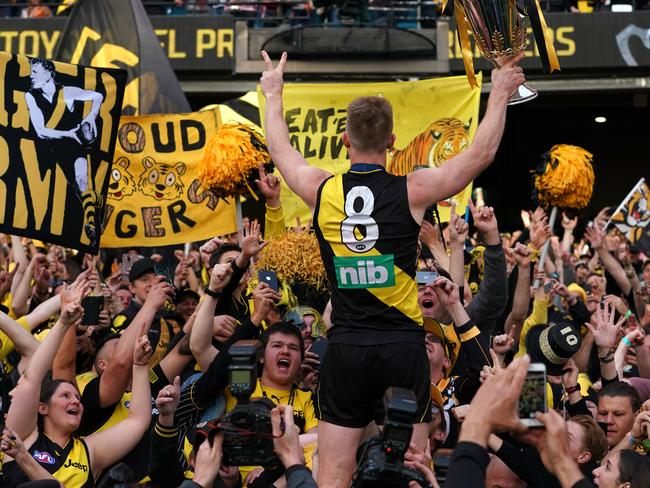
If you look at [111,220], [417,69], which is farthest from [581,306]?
[417,69]

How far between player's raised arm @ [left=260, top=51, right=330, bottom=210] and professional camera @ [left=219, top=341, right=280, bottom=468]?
1227 millimetres

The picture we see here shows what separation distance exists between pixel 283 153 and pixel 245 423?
1559mm

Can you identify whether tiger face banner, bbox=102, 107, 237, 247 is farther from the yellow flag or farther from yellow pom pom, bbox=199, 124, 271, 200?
the yellow flag

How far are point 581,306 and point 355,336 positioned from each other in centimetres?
478

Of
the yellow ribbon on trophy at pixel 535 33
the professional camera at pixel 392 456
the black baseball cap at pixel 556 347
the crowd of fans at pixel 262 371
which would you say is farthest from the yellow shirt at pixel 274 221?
the professional camera at pixel 392 456

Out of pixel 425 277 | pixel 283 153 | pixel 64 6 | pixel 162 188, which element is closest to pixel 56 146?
pixel 162 188

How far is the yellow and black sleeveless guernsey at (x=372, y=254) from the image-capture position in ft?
15.6

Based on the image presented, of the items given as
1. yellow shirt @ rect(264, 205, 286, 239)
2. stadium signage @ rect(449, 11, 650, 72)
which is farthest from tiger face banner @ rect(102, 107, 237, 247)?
stadium signage @ rect(449, 11, 650, 72)

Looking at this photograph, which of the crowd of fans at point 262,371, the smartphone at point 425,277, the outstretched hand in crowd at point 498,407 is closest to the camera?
the outstretched hand in crowd at point 498,407

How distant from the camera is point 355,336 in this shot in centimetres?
479

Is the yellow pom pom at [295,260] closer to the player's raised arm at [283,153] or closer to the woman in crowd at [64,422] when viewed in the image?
the woman in crowd at [64,422]

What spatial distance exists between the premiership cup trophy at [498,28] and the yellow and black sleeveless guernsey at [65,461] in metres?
2.76

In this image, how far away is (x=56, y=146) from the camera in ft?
27.5

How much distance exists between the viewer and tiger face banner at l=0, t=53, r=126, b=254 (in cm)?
814
